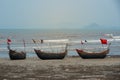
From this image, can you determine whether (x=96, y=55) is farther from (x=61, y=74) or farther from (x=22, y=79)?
(x=22, y=79)

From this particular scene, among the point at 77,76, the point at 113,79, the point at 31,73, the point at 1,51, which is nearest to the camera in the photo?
the point at 113,79

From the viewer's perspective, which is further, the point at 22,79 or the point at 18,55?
the point at 18,55

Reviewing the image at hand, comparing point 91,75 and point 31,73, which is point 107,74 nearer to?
point 91,75

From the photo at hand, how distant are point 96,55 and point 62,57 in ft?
10.9

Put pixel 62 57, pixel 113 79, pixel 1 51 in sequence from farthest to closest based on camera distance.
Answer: pixel 1 51 → pixel 62 57 → pixel 113 79

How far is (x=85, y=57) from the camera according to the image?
124 feet

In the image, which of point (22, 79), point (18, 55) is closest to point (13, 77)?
point (22, 79)

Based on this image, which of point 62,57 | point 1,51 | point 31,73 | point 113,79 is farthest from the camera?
point 1,51

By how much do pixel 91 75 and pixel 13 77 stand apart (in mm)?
4641

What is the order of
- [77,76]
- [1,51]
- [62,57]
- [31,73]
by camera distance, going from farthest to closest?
[1,51] → [62,57] → [31,73] → [77,76]

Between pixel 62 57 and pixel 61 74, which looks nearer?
pixel 61 74

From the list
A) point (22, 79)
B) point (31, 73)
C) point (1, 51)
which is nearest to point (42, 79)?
point (22, 79)

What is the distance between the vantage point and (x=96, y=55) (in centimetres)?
3778

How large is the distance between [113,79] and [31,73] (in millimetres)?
5844
